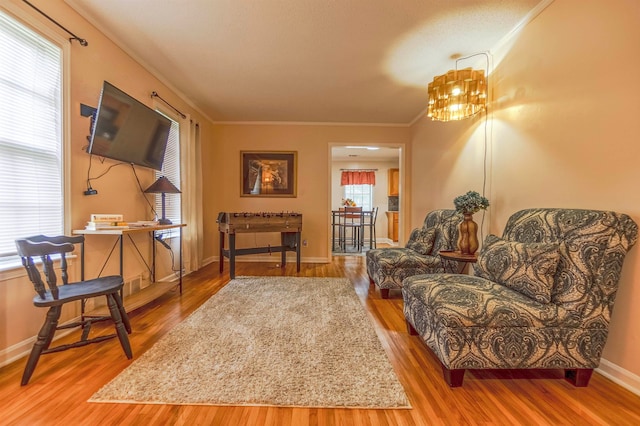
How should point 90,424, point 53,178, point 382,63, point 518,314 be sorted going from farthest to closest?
1. point 382,63
2. point 53,178
3. point 518,314
4. point 90,424

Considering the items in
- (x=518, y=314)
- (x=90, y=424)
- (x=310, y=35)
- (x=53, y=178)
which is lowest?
(x=90, y=424)

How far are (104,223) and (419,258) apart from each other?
297 cm

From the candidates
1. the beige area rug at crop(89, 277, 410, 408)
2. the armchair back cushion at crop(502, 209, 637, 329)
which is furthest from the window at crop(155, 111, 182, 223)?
the armchair back cushion at crop(502, 209, 637, 329)

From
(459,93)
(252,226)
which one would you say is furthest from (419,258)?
(252,226)

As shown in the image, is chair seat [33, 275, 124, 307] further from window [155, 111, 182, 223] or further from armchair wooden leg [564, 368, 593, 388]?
armchair wooden leg [564, 368, 593, 388]

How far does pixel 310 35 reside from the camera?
235 centimetres

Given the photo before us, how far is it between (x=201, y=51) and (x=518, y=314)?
334 cm

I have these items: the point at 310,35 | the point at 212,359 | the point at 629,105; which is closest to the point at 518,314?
the point at 629,105

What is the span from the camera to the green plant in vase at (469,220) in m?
2.37

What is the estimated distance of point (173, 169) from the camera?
3533 mm

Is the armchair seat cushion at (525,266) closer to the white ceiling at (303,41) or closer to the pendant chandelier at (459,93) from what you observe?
the pendant chandelier at (459,93)

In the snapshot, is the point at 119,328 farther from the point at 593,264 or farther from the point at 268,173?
the point at 268,173

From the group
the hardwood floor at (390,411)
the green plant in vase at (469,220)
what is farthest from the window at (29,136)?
the green plant in vase at (469,220)

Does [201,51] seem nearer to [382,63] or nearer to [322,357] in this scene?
[382,63]
